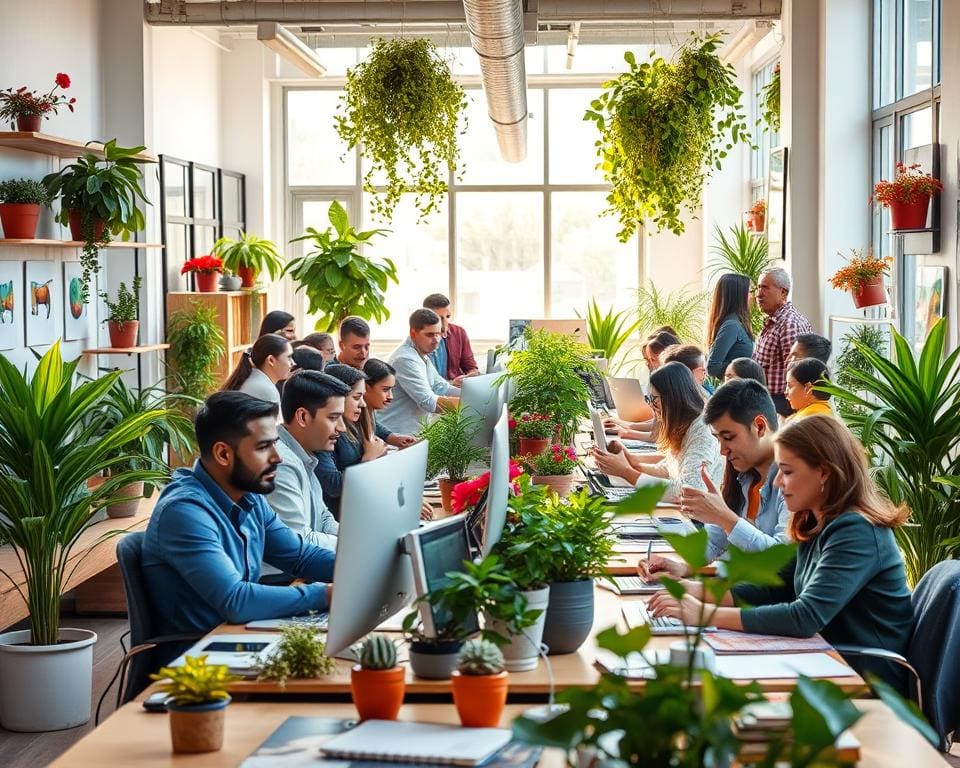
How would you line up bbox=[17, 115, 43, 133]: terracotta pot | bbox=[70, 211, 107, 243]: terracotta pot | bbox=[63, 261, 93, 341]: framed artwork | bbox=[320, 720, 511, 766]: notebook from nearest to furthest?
bbox=[320, 720, 511, 766]: notebook, bbox=[17, 115, 43, 133]: terracotta pot, bbox=[70, 211, 107, 243]: terracotta pot, bbox=[63, 261, 93, 341]: framed artwork

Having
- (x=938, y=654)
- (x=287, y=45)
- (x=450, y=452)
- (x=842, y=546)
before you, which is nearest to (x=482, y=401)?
(x=450, y=452)

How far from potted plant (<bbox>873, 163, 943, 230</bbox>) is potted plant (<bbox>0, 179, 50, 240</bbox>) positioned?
171 inches

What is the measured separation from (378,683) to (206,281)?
8.03 metres

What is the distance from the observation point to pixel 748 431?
379cm

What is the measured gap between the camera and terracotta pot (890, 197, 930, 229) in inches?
233

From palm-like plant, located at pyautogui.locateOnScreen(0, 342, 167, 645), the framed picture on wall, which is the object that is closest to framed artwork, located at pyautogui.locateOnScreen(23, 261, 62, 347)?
palm-like plant, located at pyautogui.locateOnScreen(0, 342, 167, 645)

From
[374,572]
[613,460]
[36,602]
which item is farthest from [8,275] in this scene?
[374,572]

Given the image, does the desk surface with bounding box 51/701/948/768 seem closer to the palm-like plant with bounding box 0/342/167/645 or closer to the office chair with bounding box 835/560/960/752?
the office chair with bounding box 835/560/960/752

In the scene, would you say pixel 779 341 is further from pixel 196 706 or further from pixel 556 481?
pixel 196 706

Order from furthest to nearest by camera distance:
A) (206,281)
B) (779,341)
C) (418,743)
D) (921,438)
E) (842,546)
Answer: (206,281) < (779,341) < (921,438) < (842,546) < (418,743)

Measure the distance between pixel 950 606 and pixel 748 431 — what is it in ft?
3.27

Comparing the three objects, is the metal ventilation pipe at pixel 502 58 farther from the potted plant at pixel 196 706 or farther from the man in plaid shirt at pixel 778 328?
the potted plant at pixel 196 706

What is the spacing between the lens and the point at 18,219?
6.46 meters

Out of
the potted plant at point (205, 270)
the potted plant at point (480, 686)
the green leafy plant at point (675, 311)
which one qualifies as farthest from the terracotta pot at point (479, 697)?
the green leafy plant at point (675, 311)
